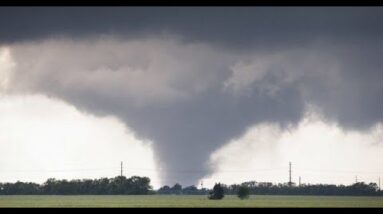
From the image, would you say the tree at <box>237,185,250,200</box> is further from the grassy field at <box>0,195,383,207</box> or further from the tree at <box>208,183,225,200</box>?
the tree at <box>208,183,225,200</box>

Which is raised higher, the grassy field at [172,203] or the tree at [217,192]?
the tree at [217,192]

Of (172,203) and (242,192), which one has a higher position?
(242,192)

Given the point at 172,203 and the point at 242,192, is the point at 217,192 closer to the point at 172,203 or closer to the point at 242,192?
the point at 242,192

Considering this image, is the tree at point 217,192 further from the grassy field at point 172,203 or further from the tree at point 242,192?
the tree at point 242,192

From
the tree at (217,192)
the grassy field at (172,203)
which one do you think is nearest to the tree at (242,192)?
the grassy field at (172,203)

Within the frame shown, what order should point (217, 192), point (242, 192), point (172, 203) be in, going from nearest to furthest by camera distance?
point (172, 203) → point (217, 192) → point (242, 192)

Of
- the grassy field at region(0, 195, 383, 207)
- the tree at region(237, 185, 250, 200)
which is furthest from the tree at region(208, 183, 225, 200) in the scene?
the tree at region(237, 185, 250, 200)

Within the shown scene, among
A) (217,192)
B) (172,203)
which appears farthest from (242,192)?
(172,203)

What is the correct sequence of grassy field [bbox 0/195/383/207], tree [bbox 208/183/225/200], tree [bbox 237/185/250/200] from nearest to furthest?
1. grassy field [bbox 0/195/383/207]
2. tree [bbox 208/183/225/200]
3. tree [bbox 237/185/250/200]

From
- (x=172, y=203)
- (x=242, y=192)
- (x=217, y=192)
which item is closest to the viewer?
(x=172, y=203)

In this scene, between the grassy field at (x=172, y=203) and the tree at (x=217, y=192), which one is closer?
the grassy field at (x=172, y=203)

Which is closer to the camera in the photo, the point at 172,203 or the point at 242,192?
the point at 172,203
